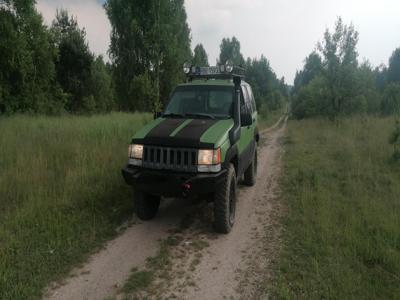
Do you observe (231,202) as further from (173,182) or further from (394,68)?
(394,68)

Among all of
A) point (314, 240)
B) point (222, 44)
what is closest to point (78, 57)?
point (314, 240)

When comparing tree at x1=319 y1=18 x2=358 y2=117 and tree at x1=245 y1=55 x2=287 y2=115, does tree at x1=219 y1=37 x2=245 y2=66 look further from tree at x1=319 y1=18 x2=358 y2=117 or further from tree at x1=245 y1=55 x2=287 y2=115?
tree at x1=319 y1=18 x2=358 y2=117

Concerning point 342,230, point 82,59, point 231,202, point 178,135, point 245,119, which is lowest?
point 342,230

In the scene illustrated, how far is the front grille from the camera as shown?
4.41 m

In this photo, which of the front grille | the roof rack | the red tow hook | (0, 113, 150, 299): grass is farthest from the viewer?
the roof rack

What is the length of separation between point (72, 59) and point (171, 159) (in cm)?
2003

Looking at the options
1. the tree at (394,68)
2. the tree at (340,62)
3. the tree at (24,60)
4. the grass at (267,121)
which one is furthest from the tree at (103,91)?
the tree at (394,68)

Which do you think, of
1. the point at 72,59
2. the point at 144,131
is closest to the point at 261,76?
the point at 72,59

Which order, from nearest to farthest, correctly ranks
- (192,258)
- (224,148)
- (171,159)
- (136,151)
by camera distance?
1. (192,258)
2. (171,159)
3. (224,148)
4. (136,151)

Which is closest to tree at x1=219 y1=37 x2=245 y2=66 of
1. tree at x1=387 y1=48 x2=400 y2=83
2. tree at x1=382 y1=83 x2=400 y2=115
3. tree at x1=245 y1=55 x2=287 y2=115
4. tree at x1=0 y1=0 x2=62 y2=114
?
tree at x1=245 y1=55 x2=287 y2=115

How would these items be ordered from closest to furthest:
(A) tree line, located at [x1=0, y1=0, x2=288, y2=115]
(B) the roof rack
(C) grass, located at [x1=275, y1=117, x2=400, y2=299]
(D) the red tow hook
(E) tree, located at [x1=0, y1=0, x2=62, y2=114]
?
(C) grass, located at [x1=275, y1=117, x2=400, y2=299] < (D) the red tow hook < (B) the roof rack < (E) tree, located at [x1=0, y1=0, x2=62, y2=114] < (A) tree line, located at [x1=0, y1=0, x2=288, y2=115]

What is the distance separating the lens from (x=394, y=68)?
5053 centimetres

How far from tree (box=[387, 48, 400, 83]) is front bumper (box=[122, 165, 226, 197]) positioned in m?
55.1

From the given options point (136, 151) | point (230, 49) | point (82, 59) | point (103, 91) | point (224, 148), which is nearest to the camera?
point (224, 148)
